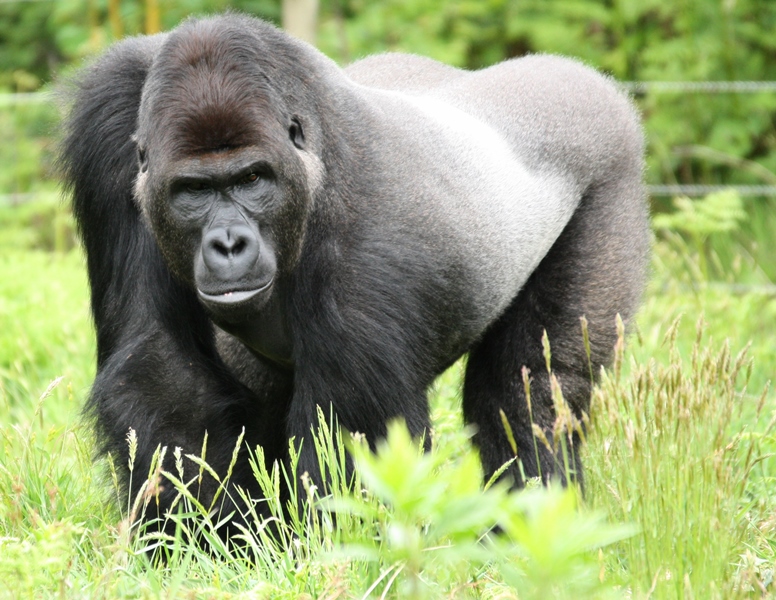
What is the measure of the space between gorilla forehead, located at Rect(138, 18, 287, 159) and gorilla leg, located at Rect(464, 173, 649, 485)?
1221 mm

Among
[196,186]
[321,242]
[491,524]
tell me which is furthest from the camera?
[321,242]

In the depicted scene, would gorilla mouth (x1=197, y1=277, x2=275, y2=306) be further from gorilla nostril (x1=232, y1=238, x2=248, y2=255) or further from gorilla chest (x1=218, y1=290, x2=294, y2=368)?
gorilla chest (x1=218, y1=290, x2=294, y2=368)

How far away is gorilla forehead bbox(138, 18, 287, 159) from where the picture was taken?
292 cm

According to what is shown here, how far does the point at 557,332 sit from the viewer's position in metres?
3.71

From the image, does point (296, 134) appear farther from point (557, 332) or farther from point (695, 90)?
point (695, 90)

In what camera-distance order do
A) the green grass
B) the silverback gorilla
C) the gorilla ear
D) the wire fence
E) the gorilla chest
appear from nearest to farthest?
the green grass < the silverback gorilla < the gorilla ear < the gorilla chest < the wire fence

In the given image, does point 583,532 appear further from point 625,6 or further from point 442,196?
point 625,6

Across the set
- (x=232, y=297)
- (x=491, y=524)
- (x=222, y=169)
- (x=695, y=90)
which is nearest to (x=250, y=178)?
(x=222, y=169)

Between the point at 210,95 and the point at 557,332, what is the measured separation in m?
1.49

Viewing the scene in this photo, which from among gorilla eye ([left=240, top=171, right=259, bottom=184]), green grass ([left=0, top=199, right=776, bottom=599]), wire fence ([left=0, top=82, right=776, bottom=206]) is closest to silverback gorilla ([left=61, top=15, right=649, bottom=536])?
gorilla eye ([left=240, top=171, right=259, bottom=184])

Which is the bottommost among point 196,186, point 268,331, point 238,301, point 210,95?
point 268,331

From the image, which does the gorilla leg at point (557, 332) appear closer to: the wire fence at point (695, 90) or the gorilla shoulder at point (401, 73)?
the gorilla shoulder at point (401, 73)

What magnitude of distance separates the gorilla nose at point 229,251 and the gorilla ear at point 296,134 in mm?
374

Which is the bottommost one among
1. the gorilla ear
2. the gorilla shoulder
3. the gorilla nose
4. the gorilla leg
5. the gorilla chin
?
the gorilla leg
